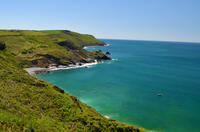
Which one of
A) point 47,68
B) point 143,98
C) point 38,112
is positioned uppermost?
point 38,112

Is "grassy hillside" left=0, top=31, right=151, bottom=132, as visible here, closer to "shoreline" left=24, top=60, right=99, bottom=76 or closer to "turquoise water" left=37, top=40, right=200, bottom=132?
"turquoise water" left=37, top=40, right=200, bottom=132

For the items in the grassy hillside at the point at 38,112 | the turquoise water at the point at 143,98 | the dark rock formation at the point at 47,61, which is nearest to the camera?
the grassy hillside at the point at 38,112

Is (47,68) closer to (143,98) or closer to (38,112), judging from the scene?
(143,98)

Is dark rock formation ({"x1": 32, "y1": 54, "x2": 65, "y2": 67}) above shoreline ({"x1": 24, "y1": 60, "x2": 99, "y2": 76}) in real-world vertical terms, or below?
above

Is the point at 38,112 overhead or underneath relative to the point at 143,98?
overhead

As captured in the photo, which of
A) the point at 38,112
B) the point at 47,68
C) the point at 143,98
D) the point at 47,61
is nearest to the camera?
the point at 38,112

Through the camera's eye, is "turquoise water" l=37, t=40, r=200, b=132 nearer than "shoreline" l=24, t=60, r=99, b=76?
Yes

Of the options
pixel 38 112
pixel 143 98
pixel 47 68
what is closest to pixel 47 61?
pixel 47 68

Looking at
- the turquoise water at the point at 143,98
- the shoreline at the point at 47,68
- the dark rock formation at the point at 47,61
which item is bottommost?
the turquoise water at the point at 143,98

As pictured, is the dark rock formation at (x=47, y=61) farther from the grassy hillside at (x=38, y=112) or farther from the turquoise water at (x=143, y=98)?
the grassy hillside at (x=38, y=112)

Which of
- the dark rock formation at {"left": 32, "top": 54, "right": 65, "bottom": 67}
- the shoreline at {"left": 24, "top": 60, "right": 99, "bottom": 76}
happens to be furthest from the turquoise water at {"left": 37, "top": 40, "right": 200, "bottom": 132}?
the dark rock formation at {"left": 32, "top": 54, "right": 65, "bottom": 67}

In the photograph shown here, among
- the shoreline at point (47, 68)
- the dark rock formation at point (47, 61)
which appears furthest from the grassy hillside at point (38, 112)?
the dark rock formation at point (47, 61)

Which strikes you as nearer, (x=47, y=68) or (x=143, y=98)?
(x=143, y=98)

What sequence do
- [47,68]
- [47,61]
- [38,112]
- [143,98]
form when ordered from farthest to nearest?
[47,61]
[47,68]
[143,98]
[38,112]
